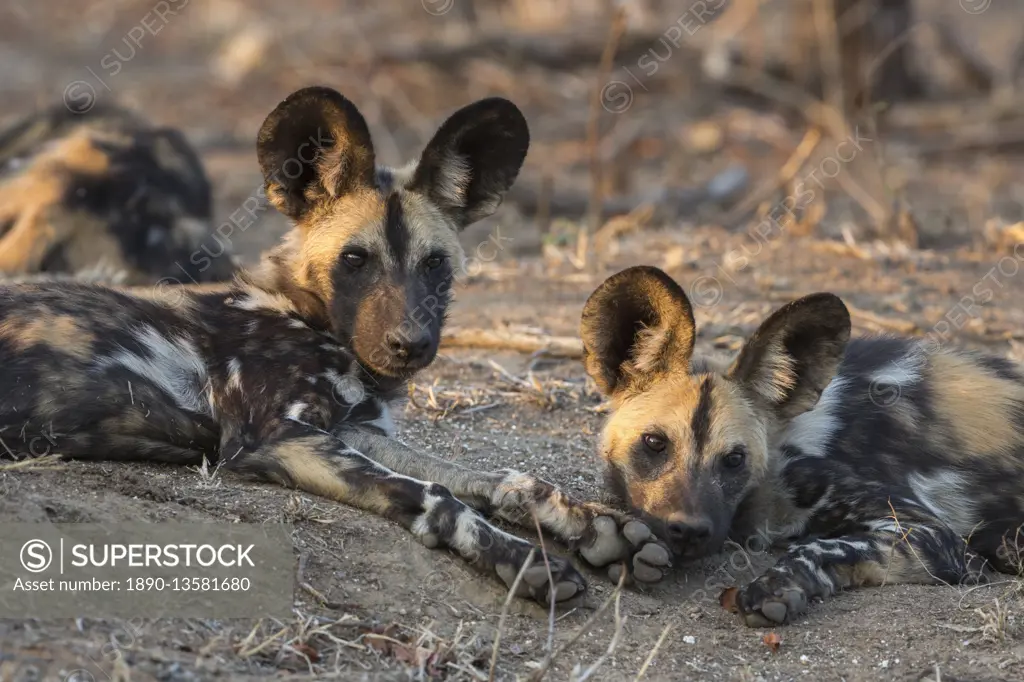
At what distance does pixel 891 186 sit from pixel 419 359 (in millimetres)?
3933

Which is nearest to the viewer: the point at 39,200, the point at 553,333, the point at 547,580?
the point at 547,580

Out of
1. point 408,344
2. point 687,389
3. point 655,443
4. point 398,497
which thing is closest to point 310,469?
point 398,497

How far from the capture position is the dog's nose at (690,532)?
115 inches

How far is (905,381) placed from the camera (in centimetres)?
359

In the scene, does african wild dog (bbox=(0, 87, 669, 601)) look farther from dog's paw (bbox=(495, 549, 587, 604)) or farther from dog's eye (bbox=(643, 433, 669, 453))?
dog's eye (bbox=(643, 433, 669, 453))

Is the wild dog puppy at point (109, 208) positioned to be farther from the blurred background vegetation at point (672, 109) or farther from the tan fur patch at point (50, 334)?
the tan fur patch at point (50, 334)

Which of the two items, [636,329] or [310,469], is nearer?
[310,469]

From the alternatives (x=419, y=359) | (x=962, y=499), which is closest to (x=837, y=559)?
(x=962, y=499)

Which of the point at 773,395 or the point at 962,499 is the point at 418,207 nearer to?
the point at 773,395

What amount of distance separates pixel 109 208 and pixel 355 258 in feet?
10.1

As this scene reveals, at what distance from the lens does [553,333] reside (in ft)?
15.6

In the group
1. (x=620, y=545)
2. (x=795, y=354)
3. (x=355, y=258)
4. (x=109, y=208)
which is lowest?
(x=620, y=545)

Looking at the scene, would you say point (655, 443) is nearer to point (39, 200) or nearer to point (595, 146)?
point (595, 146)

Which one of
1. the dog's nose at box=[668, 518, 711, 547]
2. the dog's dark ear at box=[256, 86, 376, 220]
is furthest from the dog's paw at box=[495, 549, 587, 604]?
the dog's dark ear at box=[256, 86, 376, 220]
